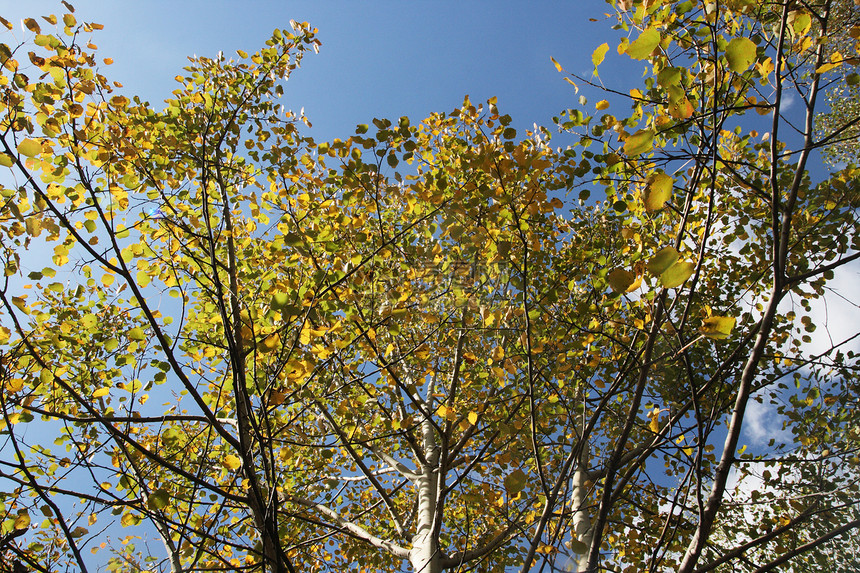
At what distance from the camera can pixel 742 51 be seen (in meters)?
1.12

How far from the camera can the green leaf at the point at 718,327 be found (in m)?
1.25

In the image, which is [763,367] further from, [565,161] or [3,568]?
[3,568]

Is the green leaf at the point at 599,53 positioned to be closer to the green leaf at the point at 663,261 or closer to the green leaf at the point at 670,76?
the green leaf at the point at 670,76

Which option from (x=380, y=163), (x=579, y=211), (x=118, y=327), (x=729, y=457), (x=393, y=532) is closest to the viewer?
(x=729, y=457)

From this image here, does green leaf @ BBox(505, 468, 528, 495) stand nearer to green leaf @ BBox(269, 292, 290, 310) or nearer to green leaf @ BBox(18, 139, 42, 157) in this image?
green leaf @ BBox(269, 292, 290, 310)

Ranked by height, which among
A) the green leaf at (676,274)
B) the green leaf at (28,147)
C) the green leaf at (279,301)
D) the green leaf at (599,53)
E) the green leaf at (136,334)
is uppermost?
the green leaf at (599,53)

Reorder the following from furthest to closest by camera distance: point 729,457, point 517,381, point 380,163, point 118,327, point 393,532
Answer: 1. point 393,532
2. point 118,327
3. point 517,381
4. point 380,163
5. point 729,457

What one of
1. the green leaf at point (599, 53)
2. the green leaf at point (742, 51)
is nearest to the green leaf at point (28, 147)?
the green leaf at point (599, 53)

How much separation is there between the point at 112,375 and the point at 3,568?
5.43ft

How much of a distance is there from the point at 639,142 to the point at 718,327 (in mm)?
573

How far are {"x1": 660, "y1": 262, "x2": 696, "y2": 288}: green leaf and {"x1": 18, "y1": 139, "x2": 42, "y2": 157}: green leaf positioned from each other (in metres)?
2.26

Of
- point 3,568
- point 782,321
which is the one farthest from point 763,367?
point 3,568

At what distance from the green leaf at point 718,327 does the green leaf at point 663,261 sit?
0.33 meters

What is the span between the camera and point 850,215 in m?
2.38
